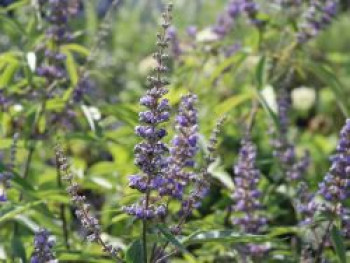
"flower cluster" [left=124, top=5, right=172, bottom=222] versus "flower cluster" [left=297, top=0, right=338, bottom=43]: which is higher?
"flower cluster" [left=297, top=0, right=338, bottom=43]

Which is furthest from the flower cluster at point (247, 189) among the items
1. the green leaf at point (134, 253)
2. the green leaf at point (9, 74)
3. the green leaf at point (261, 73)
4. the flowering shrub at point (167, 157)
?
the green leaf at point (9, 74)

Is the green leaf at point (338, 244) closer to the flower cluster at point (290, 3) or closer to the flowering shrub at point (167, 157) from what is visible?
the flowering shrub at point (167, 157)

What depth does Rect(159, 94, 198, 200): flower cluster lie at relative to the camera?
12.3ft

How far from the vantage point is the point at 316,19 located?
613 centimetres

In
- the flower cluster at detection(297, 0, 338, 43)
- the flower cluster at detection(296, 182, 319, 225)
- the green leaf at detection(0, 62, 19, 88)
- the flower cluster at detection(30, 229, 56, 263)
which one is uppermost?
the flower cluster at detection(297, 0, 338, 43)

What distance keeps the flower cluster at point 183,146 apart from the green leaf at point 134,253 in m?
0.35

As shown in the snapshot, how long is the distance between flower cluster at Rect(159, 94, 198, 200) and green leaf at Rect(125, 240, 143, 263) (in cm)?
35

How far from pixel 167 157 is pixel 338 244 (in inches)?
37.7

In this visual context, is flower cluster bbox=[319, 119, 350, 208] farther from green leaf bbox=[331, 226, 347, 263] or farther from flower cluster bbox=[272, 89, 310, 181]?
flower cluster bbox=[272, 89, 310, 181]

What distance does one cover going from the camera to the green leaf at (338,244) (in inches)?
161

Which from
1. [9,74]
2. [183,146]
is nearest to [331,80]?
[9,74]

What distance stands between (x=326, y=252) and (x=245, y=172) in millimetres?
1259

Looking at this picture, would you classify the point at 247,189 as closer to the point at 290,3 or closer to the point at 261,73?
the point at 261,73

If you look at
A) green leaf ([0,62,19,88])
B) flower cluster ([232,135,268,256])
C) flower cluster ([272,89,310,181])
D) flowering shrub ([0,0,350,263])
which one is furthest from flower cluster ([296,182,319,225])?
green leaf ([0,62,19,88])
